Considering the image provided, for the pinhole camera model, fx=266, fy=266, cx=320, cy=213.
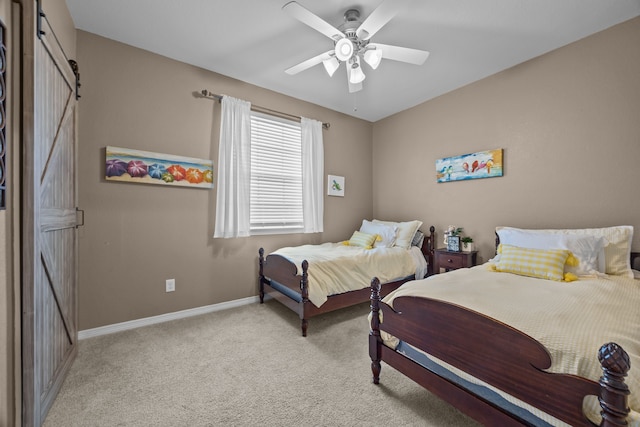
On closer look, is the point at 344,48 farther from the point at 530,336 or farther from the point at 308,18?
the point at 530,336

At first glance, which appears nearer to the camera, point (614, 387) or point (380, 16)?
point (614, 387)

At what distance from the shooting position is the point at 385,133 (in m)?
4.43

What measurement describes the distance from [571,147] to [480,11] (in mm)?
1568

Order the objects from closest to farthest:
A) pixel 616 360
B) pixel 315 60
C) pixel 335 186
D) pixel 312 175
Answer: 1. pixel 616 360
2. pixel 315 60
3. pixel 312 175
4. pixel 335 186

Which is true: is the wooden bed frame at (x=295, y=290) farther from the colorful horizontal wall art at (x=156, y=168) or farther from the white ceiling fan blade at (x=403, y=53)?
the white ceiling fan blade at (x=403, y=53)

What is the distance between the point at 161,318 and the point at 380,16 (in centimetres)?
330

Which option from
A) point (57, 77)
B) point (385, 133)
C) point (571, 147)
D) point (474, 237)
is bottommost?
point (474, 237)

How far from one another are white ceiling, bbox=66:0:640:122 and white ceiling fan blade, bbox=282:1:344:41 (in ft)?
1.01

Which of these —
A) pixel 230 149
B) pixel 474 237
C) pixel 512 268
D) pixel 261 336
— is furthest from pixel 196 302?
pixel 474 237

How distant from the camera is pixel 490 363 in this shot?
1181 mm

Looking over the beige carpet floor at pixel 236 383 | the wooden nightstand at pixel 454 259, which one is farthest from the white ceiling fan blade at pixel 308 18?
the wooden nightstand at pixel 454 259

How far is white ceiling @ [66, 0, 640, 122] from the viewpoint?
211 centimetres

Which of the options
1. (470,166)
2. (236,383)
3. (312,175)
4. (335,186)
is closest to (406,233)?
(470,166)

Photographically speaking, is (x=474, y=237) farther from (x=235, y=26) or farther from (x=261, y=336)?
(x=235, y=26)
